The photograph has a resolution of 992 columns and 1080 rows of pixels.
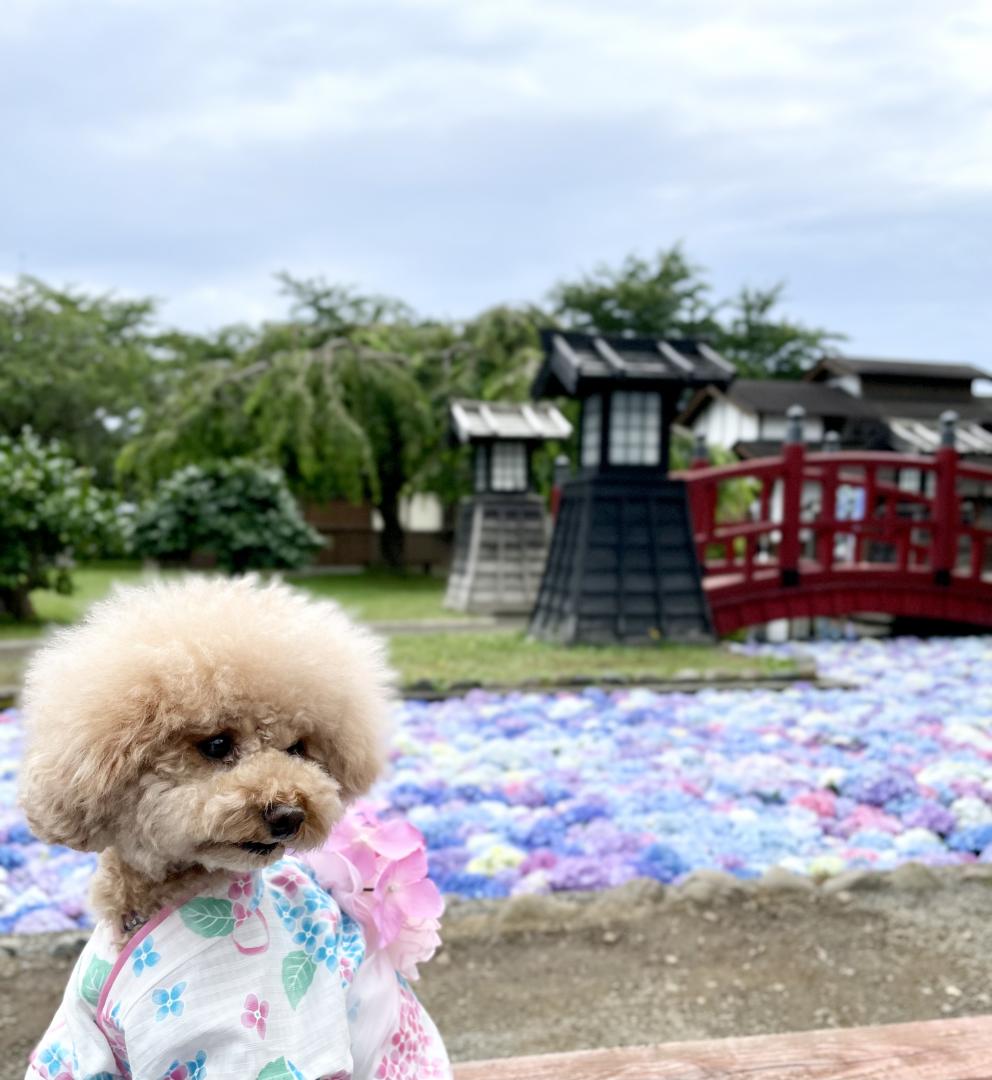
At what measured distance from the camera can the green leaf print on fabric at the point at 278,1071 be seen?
123cm

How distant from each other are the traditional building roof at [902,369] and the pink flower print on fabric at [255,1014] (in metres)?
21.8

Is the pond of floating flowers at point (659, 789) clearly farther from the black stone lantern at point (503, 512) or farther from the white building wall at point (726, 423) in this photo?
the white building wall at point (726, 423)

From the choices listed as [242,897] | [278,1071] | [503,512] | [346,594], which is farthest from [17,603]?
[278,1071]

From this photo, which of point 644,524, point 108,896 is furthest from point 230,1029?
point 644,524

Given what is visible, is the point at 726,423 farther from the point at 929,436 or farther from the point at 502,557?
the point at 502,557

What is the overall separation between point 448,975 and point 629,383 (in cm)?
675

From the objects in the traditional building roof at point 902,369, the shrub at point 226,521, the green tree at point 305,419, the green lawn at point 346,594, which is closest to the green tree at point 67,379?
the green lawn at point 346,594

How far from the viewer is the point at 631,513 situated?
891 cm

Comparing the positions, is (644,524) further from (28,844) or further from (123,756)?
(123,756)

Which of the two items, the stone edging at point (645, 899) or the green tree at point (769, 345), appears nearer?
the stone edging at point (645, 899)

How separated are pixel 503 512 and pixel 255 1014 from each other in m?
12.1

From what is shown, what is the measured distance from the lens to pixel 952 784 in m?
4.78

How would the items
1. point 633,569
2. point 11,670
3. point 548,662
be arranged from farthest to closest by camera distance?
point 633,569 → point 548,662 → point 11,670

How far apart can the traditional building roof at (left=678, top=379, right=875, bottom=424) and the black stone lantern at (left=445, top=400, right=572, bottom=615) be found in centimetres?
792
